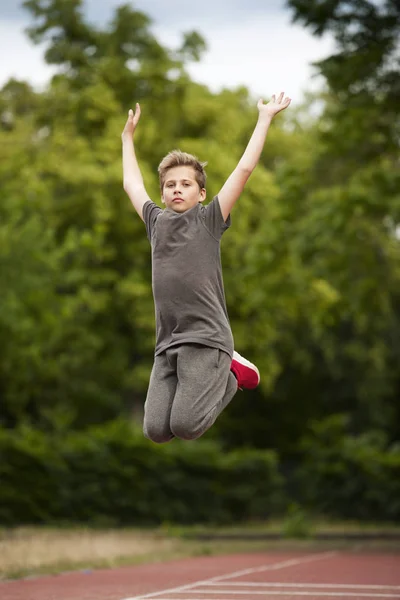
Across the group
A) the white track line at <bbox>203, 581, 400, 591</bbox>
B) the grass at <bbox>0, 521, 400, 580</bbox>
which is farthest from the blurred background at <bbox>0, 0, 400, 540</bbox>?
the white track line at <bbox>203, 581, 400, 591</bbox>

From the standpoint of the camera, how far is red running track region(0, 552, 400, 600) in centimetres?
955

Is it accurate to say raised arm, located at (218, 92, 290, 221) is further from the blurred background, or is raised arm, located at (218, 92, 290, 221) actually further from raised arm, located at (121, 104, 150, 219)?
the blurred background

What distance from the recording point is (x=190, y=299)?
20.3 ft

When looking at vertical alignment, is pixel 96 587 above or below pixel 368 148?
below

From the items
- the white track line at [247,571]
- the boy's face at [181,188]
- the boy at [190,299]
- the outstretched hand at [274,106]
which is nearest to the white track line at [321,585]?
the white track line at [247,571]

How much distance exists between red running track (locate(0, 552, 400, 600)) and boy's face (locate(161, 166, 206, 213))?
4.27 meters

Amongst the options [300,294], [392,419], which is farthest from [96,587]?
[392,419]

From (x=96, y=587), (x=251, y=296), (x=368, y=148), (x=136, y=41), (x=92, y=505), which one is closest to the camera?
(x=96, y=587)

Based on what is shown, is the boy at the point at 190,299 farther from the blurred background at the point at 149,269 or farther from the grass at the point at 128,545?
the blurred background at the point at 149,269

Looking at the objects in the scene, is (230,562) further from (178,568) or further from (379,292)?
(379,292)

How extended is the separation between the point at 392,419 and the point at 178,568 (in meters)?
23.1

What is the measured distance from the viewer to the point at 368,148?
21922 mm

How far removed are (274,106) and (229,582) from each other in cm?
690

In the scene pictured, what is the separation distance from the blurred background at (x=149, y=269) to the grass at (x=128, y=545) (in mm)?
1330
